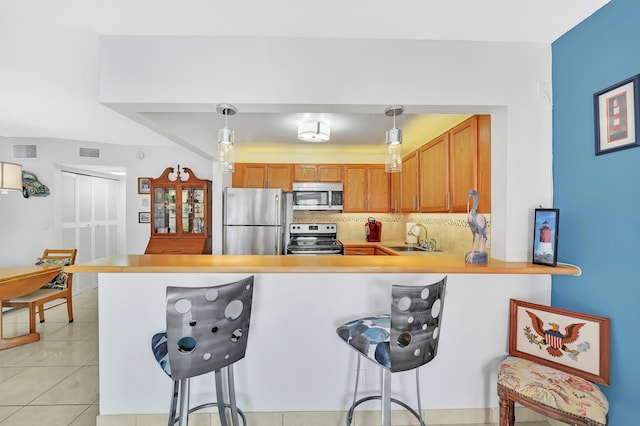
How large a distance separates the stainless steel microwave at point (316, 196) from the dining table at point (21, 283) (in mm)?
2982

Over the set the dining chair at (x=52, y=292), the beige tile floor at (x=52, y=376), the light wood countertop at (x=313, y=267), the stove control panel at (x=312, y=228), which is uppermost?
the stove control panel at (x=312, y=228)

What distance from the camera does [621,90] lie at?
1.42 meters

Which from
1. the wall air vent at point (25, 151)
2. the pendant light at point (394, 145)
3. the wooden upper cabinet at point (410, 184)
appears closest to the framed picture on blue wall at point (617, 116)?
the pendant light at point (394, 145)

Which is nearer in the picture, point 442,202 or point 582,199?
point 582,199

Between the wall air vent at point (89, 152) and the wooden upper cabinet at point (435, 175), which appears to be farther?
the wall air vent at point (89, 152)

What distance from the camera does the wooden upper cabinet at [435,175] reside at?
8.81 ft

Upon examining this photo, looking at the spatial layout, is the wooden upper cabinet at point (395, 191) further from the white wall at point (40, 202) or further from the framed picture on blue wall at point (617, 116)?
the white wall at point (40, 202)

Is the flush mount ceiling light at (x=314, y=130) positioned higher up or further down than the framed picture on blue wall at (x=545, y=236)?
higher up

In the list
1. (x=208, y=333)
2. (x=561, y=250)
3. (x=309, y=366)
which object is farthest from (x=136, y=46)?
(x=561, y=250)

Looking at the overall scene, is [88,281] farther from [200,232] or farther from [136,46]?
[136,46]

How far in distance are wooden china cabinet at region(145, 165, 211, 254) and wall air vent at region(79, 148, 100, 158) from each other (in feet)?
3.33

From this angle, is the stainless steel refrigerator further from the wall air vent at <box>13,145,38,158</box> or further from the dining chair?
the wall air vent at <box>13,145,38,158</box>

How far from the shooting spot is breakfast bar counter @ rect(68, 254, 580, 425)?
179cm

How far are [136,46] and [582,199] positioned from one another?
2.80m
